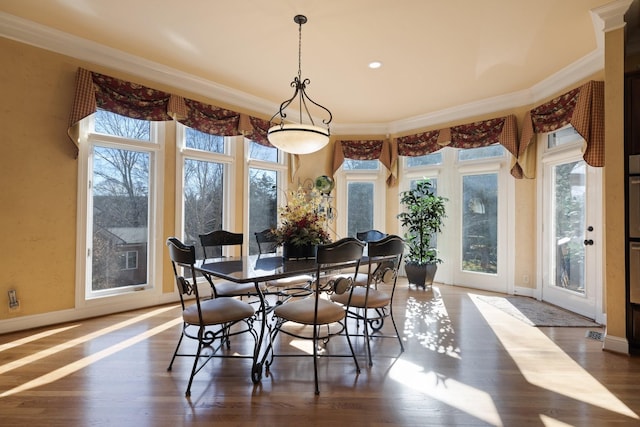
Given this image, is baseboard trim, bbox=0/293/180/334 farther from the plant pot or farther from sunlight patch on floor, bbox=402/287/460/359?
the plant pot

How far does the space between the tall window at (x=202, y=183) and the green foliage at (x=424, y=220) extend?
112 inches

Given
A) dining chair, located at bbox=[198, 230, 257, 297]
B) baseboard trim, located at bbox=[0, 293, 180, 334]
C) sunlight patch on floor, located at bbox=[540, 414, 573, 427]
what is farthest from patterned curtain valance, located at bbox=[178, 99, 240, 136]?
sunlight patch on floor, located at bbox=[540, 414, 573, 427]

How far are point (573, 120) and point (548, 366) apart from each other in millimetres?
2701

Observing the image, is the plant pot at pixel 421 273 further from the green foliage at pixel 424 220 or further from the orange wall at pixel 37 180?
the orange wall at pixel 37 180

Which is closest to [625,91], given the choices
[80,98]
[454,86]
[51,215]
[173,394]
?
[454,86]

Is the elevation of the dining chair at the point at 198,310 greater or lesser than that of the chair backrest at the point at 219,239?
lesser

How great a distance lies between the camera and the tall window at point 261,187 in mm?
5070

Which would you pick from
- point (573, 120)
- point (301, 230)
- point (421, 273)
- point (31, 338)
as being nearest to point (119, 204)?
point (31, 338)

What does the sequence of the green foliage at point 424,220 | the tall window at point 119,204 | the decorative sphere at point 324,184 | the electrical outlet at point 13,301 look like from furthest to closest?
the decorative sphere at point 324,184, the green foliage at point 424,220, the tall window at point 119,204, the electrical outlet at point 13,301

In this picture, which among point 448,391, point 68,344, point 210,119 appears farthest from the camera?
point 210,119

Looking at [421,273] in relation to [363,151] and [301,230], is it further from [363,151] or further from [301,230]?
[301,230]

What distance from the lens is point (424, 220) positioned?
17.2ft

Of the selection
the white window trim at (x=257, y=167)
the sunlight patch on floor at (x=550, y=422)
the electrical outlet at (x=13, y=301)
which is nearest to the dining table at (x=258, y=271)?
the sunlight patch on floor at (x=550, y=422)

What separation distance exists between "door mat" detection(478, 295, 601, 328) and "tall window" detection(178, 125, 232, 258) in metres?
3.80
